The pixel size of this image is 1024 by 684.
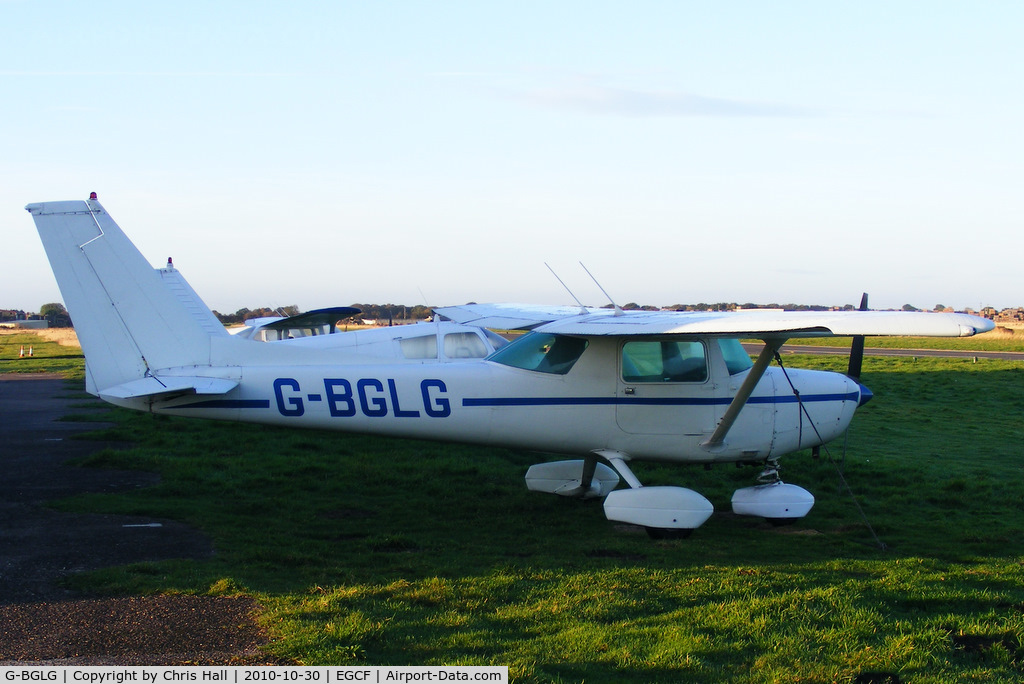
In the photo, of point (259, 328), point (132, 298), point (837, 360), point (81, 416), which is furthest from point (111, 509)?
point (837, 360)

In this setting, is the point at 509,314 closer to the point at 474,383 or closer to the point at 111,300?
the point at 474,383

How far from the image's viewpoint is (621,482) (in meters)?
10.3

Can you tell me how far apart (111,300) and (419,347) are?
295 centimetres

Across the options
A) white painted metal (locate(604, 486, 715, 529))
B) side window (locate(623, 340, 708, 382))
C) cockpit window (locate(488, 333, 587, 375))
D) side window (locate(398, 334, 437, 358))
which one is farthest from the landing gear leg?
side window (locate(398, 334, 437, 358))

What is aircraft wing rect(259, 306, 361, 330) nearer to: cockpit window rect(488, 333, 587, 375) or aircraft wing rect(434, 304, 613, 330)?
aircraft wing rect(434, 304, 613, 330)

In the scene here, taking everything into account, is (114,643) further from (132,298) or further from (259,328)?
(259,328)

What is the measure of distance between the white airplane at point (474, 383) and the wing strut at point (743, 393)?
2 cm

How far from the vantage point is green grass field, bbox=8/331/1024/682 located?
4703 millimetres

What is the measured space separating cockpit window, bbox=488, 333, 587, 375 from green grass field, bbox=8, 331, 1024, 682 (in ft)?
5.09

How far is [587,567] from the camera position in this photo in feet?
21.8

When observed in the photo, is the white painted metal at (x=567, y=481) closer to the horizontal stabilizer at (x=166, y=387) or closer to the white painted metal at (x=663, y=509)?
the white painted metal at (x=663, y=509)

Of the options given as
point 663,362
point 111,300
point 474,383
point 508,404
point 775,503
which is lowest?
point 775,503

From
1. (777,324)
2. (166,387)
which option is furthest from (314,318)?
(777,324)

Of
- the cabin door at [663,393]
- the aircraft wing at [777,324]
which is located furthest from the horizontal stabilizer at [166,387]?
the cabin door at [663,393]
